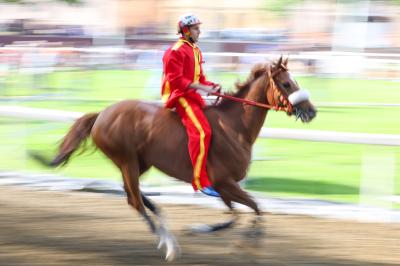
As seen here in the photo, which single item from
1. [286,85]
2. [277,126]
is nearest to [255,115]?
[286,85]

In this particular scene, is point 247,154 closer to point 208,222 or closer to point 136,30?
point 208,222

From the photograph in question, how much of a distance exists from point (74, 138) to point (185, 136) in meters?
1.01

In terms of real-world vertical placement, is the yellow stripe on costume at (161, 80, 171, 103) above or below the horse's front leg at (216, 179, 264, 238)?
above

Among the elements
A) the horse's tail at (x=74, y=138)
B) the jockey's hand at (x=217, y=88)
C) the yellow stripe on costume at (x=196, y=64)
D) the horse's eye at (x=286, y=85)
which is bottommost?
the horse's tail at (x=74, y=138)

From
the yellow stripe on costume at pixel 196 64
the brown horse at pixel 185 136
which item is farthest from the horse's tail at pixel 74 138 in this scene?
the yellow stripe on costume at pixel 196 64

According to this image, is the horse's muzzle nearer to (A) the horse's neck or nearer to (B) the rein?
(B) the rein

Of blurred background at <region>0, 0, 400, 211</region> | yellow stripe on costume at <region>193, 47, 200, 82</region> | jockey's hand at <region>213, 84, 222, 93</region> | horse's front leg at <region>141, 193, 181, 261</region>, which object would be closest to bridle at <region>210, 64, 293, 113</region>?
jockey's hand at <region>213, 84, 222, 93</region>

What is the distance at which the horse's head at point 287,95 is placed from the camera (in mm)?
5965

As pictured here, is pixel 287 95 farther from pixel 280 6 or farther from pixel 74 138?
pixel 280 6

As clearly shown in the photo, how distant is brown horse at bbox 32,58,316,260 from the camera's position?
19.8ft

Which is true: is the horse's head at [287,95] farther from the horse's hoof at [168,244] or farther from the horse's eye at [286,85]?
the horse's hoof at [168,244]

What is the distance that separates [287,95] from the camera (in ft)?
19.7

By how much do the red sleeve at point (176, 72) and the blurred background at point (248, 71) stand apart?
54.3 inches

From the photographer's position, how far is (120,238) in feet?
21.4
